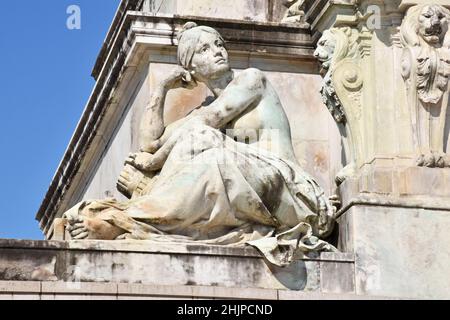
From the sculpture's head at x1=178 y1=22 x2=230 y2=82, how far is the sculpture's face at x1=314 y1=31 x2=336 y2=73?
2.91ft

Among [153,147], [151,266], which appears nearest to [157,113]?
[153,147]

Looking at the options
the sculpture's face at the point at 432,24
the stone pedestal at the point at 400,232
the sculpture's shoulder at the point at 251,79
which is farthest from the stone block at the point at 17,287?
the sculpture's face at the point at 432,24

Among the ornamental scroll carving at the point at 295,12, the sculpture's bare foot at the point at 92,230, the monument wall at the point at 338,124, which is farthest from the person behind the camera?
the ornamental scroll carving at the point at 295,12

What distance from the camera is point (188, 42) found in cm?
1603

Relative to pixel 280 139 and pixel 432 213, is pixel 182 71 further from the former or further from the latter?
pixel 432 213

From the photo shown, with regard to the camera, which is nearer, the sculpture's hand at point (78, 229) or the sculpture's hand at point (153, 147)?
the sculpture's hand at point (78, 229)

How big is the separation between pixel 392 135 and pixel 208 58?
6.23ft

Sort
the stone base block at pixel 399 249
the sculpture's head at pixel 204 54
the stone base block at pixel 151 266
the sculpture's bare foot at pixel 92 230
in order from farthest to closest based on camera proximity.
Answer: the sculpture's head at pixel 204 54 → the stone base block at pixel 399 249 → the sculpture's bare foot at pixel 92 230 → the stone base block at pixel 151 266

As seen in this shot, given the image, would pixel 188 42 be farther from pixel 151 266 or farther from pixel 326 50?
pixel 151 266

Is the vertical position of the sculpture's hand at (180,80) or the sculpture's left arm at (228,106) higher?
the sculpture's hand at (180,80)

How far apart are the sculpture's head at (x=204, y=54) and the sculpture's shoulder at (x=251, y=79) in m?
0.26

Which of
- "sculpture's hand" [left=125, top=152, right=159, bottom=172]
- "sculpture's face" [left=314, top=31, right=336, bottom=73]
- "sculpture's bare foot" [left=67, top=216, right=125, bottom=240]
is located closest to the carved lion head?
"sculpture's face" [left=314, top=31, right=336, bottom=73]

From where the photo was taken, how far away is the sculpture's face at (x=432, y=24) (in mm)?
15672

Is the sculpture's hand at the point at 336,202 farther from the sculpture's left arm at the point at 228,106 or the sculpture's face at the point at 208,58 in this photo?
the sculpture's face at the point at 208,58
